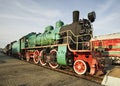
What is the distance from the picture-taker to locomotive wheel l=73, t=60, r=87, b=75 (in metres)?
8.60

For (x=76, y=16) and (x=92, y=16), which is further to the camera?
(x=76, y=16)

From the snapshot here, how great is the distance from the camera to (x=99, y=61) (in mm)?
8531

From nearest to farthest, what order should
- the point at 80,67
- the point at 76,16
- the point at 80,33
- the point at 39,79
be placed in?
the point at 39,79 → the point at 80,67 → the point at 80,33 → the point at 76,16

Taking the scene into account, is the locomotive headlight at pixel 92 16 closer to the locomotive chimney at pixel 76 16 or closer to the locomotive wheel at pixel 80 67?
the locomotive chimney at pixel 76 16

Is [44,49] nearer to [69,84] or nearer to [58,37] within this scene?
[58,37]

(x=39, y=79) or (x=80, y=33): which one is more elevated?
(x=80, y=33)

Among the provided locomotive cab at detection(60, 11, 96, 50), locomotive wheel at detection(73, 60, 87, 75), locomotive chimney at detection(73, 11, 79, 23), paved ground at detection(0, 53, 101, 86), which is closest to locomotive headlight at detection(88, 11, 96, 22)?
locomotive cab at detection(60, 11, 96, 50)

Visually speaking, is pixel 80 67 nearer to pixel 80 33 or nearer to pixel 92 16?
pixel 80 33

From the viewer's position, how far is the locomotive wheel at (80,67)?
28.2ft

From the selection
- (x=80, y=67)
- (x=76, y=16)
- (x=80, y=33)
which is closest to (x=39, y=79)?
(x=80, y=67)

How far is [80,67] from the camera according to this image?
8.77 m

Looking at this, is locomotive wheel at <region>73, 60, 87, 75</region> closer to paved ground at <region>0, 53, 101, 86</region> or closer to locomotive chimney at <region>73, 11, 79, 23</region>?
paved ground at <region>0, 53, 101, 86</region>

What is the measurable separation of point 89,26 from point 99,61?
9.74 ft

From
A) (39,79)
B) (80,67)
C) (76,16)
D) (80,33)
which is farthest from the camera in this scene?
(76,16)
